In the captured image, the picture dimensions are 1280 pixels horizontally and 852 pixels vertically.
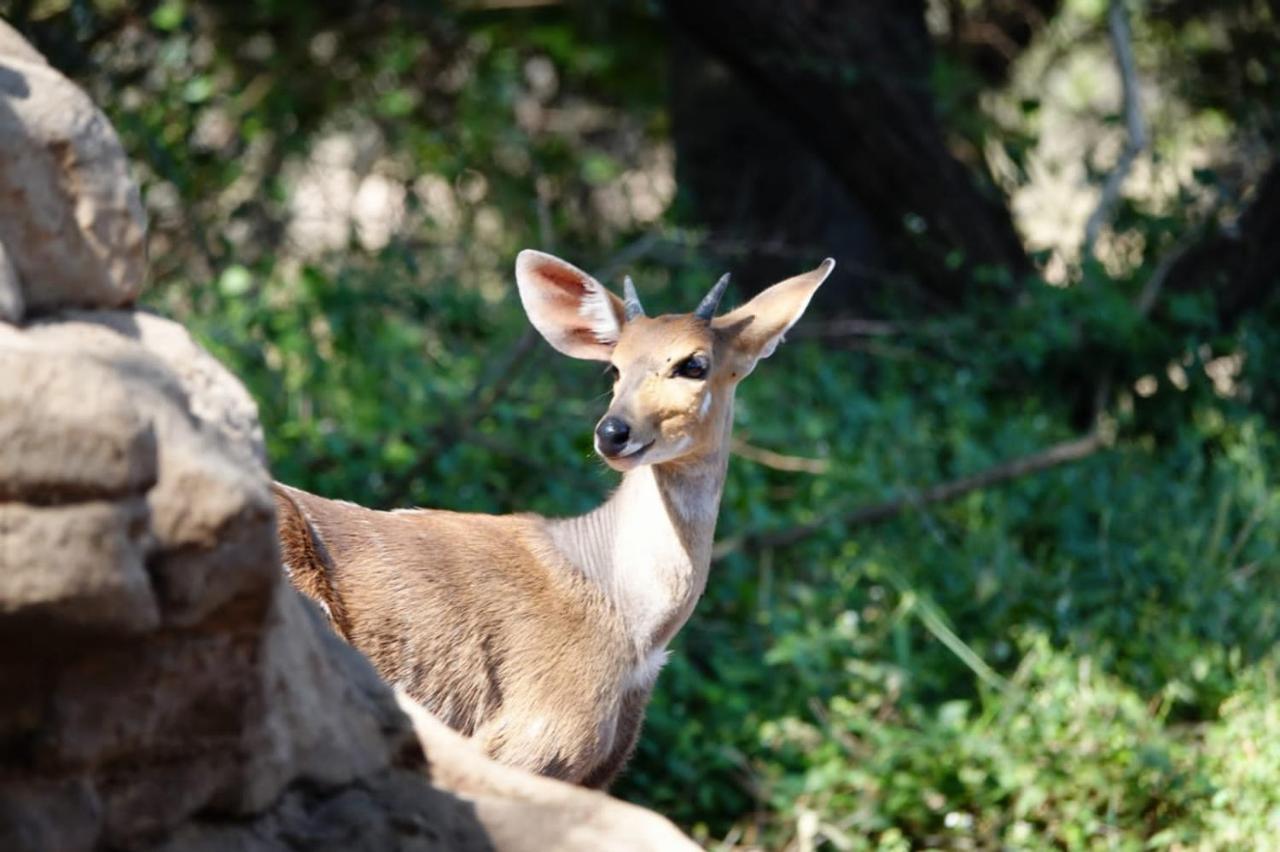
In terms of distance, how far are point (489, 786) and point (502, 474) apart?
174 inches

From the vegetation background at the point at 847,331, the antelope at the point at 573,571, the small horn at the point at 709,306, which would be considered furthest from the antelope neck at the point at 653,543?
the vegetation background at the point at 847,331

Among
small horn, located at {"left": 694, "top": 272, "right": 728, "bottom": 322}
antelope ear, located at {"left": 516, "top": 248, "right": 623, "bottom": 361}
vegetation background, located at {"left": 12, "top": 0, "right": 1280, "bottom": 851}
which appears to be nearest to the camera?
small horn, located at {"left": 694, "top": 272, "right": 728, "bottom": 322}

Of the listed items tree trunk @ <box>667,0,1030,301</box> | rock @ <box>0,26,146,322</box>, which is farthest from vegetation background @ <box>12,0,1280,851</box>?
rock @ <box>0,26,146,322</box>

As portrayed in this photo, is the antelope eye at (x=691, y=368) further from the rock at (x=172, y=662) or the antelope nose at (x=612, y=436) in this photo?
the rock at (x=172, y=662)

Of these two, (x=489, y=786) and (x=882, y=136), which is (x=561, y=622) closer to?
(x=489, y=786)

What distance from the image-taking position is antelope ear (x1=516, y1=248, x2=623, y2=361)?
5.36 metres

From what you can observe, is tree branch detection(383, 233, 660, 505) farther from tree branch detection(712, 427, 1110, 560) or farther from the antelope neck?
the antelope neck

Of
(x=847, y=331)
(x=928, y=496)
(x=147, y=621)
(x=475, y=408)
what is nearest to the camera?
(x=147, y=621)

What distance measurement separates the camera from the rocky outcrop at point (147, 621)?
257 centimetres

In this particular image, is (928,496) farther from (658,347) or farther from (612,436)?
(612,436)

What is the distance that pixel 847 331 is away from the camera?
8.48 metres

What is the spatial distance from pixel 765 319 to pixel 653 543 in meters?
0.73

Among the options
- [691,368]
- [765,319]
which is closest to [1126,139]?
[765,319]

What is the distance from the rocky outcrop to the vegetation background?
2.96m
